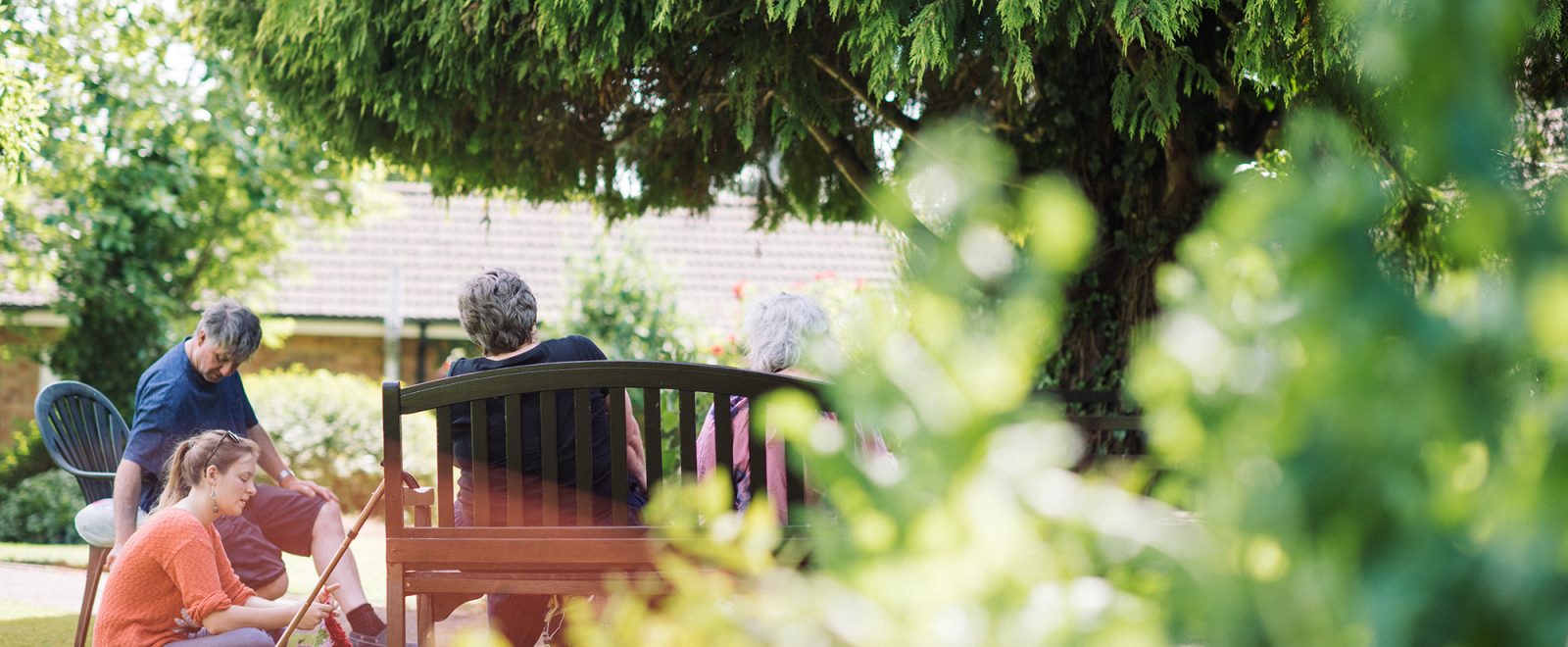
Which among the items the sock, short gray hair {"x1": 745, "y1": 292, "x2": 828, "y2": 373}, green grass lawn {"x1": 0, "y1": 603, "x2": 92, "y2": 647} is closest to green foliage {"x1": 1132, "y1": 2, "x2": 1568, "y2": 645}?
short gray hair {"x1": 745, "y1": 292, "x2": 828, "y2": 373}

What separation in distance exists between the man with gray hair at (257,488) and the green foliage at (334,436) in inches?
295

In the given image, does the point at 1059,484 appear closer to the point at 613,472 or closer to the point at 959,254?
the point at 959,254

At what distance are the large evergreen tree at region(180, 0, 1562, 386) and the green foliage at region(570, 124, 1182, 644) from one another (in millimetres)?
3237

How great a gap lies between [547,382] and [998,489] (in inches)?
95.3

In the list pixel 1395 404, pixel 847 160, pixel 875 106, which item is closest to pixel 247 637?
pixel 875 106

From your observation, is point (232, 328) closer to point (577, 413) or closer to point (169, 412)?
point (169, 412)

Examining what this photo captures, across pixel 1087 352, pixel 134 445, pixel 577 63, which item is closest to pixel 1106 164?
pixel 1087 352

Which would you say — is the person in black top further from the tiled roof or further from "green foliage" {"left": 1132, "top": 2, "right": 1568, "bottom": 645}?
the tiled roof

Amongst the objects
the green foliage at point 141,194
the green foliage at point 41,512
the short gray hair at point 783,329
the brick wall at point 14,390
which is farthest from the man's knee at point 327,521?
the brick wall at point 14,390

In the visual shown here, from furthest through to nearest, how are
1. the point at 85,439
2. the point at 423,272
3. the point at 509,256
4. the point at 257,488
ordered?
the point at 509,256 → the point at 423,272 → the point at 85,439 → the point at 257,488

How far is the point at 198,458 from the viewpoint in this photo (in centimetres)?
362

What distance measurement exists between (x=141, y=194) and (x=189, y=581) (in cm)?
942

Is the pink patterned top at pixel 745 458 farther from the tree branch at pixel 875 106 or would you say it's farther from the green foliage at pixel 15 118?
the green foliage at pixel 15 118

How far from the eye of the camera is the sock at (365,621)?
4.30 m
